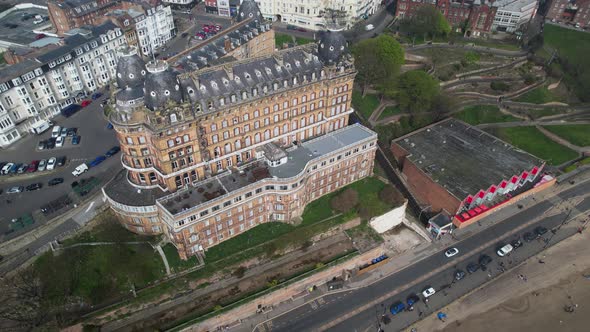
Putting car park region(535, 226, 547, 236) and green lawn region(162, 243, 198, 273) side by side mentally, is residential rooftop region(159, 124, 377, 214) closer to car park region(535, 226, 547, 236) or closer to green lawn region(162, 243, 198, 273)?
green lawn region(162, 243, 198, 273)

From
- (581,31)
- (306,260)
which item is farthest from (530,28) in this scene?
(306,260)

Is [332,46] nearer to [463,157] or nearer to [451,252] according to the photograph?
[463,157]

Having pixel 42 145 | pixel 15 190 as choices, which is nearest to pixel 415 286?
pixel 15 190

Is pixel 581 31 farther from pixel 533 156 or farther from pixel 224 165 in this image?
pixel 224 165

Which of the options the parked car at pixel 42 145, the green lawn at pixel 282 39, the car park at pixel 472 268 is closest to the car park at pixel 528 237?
the car park at pixel 472 268

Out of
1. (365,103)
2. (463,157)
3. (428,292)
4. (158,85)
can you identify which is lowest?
(428,292)

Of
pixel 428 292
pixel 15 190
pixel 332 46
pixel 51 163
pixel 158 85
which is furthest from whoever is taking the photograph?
pixel 51 163
